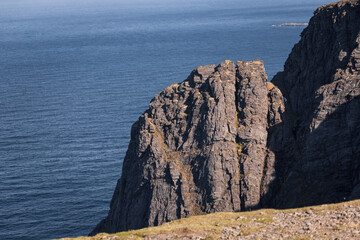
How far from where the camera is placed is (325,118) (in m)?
54.8

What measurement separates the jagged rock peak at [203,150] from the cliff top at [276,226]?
1162cm

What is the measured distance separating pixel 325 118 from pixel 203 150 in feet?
48.8

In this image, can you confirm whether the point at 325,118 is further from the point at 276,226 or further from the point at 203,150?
the point at 276,226

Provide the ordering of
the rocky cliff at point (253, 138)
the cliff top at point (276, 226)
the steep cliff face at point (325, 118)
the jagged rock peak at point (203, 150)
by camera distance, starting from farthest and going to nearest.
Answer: the jagged rock peak at point (203, 150)
the rocky cliff at point (253, 138)
the steep cliff face at point (325, 118)
the cliff top at point (276, 226)

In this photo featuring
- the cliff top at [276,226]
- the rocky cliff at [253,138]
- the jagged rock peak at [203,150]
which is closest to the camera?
the cliff top at [276,226]

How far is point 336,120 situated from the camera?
54.3 meters

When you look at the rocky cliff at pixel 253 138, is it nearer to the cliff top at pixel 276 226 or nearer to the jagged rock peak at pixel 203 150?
the jagged rock peak at pixel 203 150

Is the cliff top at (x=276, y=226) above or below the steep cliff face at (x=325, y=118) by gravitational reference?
below

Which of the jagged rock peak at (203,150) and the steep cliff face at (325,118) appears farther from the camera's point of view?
the jagged rock peak at (203,150)

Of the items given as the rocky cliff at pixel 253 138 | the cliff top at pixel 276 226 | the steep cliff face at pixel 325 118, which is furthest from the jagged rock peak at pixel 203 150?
the cliff top at pixel 276 226

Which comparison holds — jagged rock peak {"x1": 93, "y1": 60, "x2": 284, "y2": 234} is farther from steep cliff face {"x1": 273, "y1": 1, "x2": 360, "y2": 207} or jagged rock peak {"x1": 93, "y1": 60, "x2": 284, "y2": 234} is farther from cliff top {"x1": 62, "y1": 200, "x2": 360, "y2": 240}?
cliff top {"x1": 62, "y1": 200, "x2": 360, "y2": 240}

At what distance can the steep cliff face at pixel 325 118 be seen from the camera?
53.1 meters

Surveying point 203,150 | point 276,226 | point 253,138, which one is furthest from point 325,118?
point 276,226

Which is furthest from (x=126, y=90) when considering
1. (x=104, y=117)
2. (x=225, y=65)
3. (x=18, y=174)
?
(x=225, y=65)
